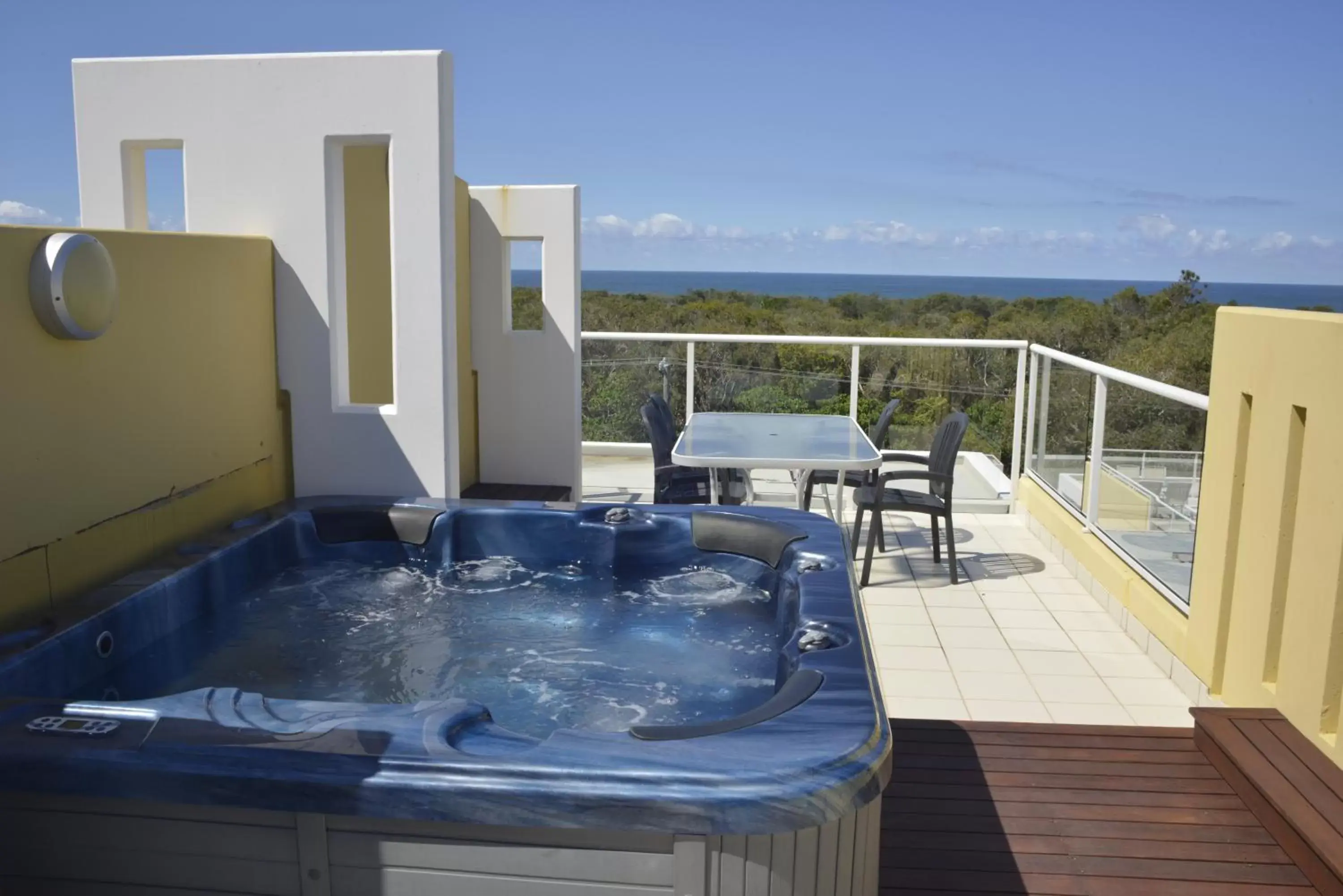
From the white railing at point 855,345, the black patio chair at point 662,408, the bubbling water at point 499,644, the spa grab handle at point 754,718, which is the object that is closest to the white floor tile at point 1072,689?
the bubbling water at point 499,644

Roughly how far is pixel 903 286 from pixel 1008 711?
61.7 meters

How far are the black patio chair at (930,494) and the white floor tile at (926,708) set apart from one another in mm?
1453

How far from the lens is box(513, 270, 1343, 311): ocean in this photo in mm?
58156

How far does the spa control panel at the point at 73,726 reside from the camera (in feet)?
7.11

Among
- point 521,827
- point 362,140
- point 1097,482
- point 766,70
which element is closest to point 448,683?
point 521,827

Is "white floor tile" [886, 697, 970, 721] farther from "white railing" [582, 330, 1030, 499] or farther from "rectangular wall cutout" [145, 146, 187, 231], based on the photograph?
"rectangular wall cutout" [145, 146, 187, 231]

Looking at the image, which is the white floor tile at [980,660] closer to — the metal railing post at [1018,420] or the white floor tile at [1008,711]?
the white floor tile at [1008,711]

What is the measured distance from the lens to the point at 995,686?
420 centimetres

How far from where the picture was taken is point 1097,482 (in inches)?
216

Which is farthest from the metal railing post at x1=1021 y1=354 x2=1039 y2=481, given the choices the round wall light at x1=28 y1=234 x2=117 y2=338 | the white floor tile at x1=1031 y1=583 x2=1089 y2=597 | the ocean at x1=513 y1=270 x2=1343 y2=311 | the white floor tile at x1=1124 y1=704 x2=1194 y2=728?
the ocean at x1=513 y1=270 x2=1343 y2=311

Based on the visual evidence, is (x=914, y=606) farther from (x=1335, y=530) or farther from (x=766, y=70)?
(x=766, y=70)

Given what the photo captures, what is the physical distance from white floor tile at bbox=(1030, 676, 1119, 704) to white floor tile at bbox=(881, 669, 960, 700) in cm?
33

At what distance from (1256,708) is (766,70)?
36.9 metres

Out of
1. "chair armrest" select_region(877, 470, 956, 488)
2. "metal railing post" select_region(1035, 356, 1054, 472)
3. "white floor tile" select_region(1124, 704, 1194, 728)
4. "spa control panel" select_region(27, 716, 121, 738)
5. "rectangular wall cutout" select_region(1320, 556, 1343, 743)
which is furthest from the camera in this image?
"metal railing post" select_region(1035, 356, 1054, 472)
